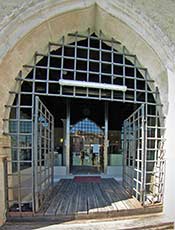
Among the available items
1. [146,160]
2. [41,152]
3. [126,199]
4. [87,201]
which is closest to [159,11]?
[146,160]

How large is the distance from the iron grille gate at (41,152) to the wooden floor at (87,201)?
27 cm

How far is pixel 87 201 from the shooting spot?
13.3ft

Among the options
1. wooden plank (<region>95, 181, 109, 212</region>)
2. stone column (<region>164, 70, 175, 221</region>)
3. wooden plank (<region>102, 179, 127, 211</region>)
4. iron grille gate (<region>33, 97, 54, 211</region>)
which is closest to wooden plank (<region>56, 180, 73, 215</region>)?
iron grille gate (<region>33, 97, 54, 211</region>)

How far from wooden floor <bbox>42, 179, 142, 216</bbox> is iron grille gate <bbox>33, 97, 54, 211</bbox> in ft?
0.88

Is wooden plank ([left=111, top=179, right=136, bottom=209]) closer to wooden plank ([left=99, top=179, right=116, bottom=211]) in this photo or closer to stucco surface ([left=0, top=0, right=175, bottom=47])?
wooden plank ([left=99, top=179, right=116, bottom=211])

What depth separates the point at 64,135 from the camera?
7.90m

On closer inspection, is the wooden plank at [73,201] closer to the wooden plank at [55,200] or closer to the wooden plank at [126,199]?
the wooden plank at [55,200]

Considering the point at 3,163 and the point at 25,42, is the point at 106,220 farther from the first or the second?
the point at 25,42

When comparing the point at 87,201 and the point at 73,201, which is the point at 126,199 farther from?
the point at 73,201

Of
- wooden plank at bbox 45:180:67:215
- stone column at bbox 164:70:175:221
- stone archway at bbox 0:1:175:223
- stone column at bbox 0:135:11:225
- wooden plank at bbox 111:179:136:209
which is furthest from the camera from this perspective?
wooden plank at bbox 111:179:136:209

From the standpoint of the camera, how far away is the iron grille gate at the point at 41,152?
3426mm

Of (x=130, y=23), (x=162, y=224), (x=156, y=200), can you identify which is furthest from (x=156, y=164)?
(x=130, y=23)

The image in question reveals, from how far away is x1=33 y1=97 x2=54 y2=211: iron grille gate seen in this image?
3.43 meters

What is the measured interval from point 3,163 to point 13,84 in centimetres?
135
